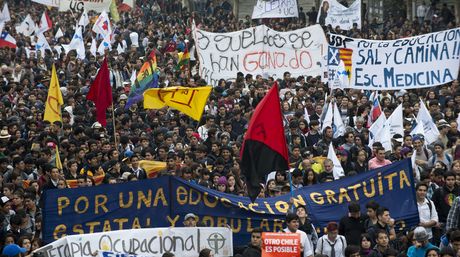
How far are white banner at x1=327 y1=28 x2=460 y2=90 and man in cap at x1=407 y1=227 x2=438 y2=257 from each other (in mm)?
9044

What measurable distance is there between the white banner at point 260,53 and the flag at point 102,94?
19.8ft

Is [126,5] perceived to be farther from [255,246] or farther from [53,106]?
[255,246]

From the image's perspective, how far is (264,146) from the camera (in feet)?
41.8

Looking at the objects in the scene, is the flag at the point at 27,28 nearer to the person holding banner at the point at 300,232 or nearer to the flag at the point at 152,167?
the flag at the point at 152,167

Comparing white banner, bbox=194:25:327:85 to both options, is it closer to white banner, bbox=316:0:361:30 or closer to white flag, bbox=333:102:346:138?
white flag, bbox=333:102:346:138

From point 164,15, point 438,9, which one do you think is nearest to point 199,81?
point 438,9

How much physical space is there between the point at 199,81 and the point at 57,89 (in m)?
5.02

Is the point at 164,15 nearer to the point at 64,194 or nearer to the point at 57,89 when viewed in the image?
the point at 57,89

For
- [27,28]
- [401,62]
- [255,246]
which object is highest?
[27,28]

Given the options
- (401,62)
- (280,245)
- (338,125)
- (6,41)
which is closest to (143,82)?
(401,62)

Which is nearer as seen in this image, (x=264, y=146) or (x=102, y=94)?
(x=264, y=146)

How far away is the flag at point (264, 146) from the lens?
12.7 m

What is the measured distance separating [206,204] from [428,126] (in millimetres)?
5734

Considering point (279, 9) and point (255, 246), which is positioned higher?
point (279, 9)
